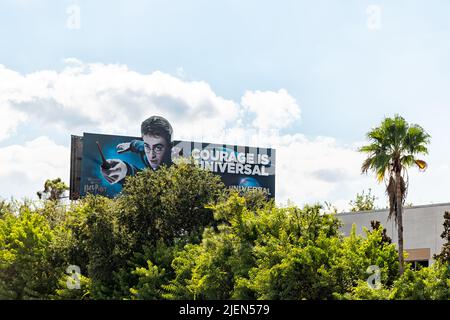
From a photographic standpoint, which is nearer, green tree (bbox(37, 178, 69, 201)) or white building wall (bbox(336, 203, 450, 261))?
white building wall (bbox(336, 203, 450, 261))

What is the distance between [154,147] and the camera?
80.4 metres

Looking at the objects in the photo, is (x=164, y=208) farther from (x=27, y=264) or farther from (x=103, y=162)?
(x=103, y=162)

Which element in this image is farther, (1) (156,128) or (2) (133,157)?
(1) (156,128)

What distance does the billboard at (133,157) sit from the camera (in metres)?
77.8

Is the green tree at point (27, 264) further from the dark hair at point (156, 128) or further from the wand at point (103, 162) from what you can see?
the dark hair at point (156, 128)

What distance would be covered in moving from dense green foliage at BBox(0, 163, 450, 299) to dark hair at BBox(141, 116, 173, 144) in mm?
29395

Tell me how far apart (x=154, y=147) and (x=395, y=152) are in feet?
157

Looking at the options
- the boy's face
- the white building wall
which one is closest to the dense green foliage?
the white building wall

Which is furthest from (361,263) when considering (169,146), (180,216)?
(169,146)

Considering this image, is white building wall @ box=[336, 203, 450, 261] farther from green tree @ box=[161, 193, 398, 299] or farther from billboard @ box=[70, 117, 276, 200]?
billboard @ box=[70, 117, 276, 200]

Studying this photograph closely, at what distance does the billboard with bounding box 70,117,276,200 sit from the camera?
77.8m

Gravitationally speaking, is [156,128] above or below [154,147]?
above

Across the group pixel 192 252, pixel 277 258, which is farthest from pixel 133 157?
pixel 277 258
